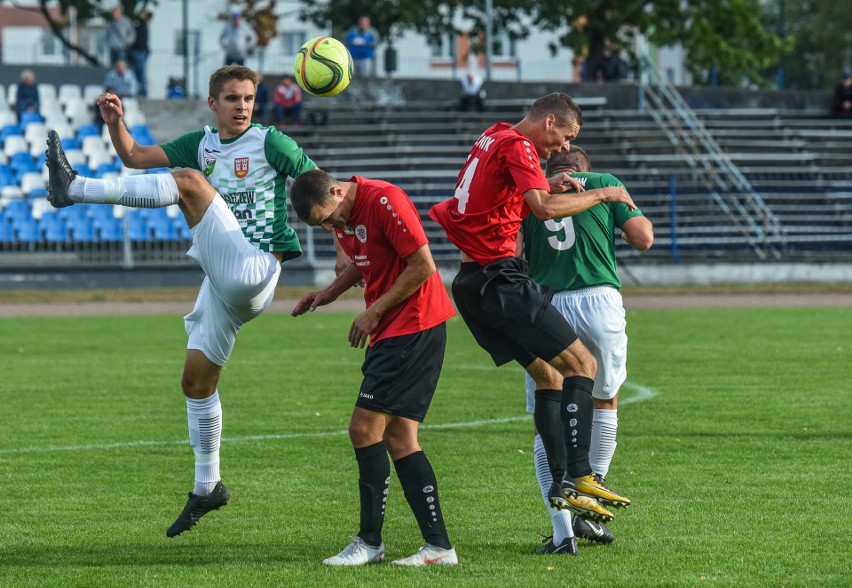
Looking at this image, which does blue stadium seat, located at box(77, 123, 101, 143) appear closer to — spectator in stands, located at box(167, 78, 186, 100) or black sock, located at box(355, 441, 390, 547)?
spectator in stands, located at box(167, 78, 186, 100)

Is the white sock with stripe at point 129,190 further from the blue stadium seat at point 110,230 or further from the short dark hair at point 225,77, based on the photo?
the blue stadium seat at point 110,230

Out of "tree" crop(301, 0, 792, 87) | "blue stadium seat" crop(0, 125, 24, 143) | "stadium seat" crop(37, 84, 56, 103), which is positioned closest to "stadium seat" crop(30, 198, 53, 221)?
"blue stadium seat" crop(0, 125, 24, 143)

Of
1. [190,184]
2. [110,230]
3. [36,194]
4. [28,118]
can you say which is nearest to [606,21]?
[28,118]

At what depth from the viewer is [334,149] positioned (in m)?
32.7

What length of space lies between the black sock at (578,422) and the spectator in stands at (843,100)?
30925 mm

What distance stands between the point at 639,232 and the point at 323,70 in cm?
272

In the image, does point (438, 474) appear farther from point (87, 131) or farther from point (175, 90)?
point (175, 90)

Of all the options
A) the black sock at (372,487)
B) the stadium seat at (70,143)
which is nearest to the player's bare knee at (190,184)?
the black sock at (372,487)

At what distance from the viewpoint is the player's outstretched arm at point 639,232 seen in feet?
22.6

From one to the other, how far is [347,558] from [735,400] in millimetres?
6533

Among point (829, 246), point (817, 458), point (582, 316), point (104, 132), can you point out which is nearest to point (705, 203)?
point (829, 246)

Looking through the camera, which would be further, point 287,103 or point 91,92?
point 91,92

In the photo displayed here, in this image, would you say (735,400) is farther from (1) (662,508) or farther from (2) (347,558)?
(2) (347,558)

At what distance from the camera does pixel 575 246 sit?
23.9 ft
